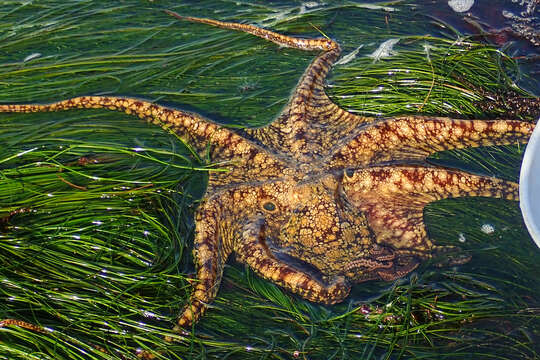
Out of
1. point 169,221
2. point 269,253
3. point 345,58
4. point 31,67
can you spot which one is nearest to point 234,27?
point 345,58

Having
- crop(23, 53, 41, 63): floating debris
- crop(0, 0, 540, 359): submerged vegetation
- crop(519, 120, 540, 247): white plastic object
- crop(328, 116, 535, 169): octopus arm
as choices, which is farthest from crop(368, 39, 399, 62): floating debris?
crop(23, 53, 41, 63): floating debris

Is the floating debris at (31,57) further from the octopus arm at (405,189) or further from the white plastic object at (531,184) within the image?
the white plastic object at (531,184)

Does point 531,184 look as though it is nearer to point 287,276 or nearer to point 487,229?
point 487,229

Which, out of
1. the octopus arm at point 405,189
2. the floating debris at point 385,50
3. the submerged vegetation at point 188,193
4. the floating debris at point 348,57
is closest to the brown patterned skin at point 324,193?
the octopus arm at point 405,189

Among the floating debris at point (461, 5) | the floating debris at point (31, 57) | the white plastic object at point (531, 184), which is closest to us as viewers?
the white plastic object at point (531, 184)

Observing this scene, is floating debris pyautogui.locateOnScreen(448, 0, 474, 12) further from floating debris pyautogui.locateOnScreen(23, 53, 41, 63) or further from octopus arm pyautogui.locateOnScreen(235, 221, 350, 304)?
floating debris pyautogui.locateOnScreen(23, 53, 41, 63)
